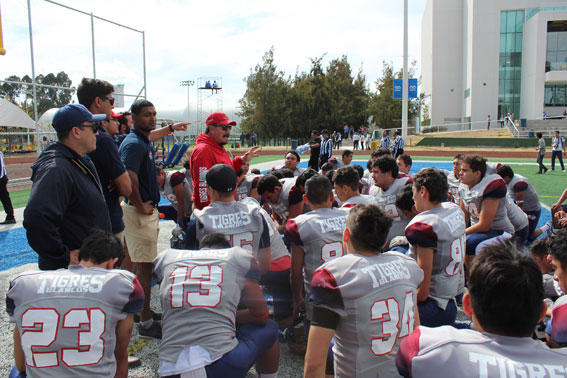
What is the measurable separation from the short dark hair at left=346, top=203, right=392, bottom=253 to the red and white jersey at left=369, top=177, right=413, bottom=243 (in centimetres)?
251

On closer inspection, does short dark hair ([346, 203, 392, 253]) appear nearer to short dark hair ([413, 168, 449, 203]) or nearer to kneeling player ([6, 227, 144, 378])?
short dark hair ([413, 168, 449, 203])

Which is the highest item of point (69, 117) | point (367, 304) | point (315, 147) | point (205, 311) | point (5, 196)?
point (69, 117)

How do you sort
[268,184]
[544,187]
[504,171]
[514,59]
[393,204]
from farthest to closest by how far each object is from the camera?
[514,59]
[544,187]
[504,171]
[393,204]
[268,184]

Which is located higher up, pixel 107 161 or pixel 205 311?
pixel 107 161

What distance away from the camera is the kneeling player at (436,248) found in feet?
9.05

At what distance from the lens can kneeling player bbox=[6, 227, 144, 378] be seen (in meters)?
2.01

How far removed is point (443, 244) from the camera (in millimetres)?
2869

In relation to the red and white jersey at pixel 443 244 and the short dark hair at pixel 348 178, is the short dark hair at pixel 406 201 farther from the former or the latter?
the red and white jersey at pixel 443 244

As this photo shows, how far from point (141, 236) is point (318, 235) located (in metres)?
1.83

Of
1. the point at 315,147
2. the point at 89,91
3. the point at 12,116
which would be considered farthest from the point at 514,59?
the point at 89,91

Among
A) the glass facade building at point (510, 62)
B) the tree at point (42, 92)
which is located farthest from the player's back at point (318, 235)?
the glass facade building at point (510, 62)

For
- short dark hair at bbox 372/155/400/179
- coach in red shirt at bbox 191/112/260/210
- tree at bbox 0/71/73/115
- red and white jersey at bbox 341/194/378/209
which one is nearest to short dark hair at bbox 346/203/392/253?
red and white jersey at bbox 341/194/378/209

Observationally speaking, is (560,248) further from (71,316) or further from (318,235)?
(71,316)

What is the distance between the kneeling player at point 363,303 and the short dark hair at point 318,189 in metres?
1.02
